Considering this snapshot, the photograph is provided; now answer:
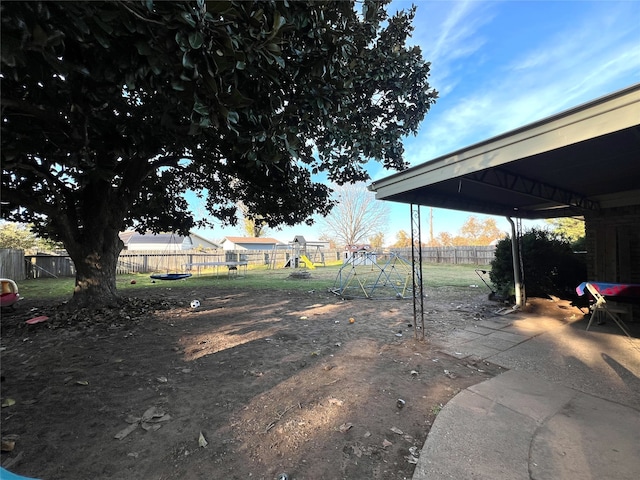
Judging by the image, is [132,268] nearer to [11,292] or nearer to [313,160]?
[11,292]

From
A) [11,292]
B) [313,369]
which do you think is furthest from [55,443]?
[11,292]

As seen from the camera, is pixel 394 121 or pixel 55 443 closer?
pixel 55 443

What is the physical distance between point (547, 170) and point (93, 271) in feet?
32.2

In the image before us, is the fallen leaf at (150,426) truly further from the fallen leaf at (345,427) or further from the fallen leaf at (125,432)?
the fallen leaf at (345,427)

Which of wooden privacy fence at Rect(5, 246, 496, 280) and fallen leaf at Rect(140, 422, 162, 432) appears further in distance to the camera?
wooden privacy fence at Rect(5, 246, 496, 280)

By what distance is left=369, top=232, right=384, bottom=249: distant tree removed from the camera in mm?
42081

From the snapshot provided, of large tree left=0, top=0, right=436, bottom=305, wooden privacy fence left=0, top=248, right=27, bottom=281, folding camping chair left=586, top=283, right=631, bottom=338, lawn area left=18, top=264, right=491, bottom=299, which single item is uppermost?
large tree left=0, top=0, right=436, bottom=305

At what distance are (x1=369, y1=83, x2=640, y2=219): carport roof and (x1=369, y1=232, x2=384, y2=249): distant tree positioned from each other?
33.3 metres

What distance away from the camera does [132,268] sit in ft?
65.8

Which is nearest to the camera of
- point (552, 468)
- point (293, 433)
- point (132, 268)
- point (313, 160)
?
point (552, 468)

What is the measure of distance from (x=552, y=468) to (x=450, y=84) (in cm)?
877

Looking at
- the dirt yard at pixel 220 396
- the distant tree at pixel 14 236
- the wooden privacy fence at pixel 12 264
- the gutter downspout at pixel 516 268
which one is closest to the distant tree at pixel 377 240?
the gutter downspout at pixel 516 268

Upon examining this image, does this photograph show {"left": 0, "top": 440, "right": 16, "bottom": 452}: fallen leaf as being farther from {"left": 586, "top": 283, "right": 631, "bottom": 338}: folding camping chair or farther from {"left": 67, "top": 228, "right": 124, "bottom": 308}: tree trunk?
{"left": 586, "top": 283, "right": 631, "bottom": 338}: folding camping chair

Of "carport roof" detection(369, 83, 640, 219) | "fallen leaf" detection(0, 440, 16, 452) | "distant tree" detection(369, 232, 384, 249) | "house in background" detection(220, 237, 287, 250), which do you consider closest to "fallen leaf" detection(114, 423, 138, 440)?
"fallen leaf" detection(0, 440, 16, 452)
